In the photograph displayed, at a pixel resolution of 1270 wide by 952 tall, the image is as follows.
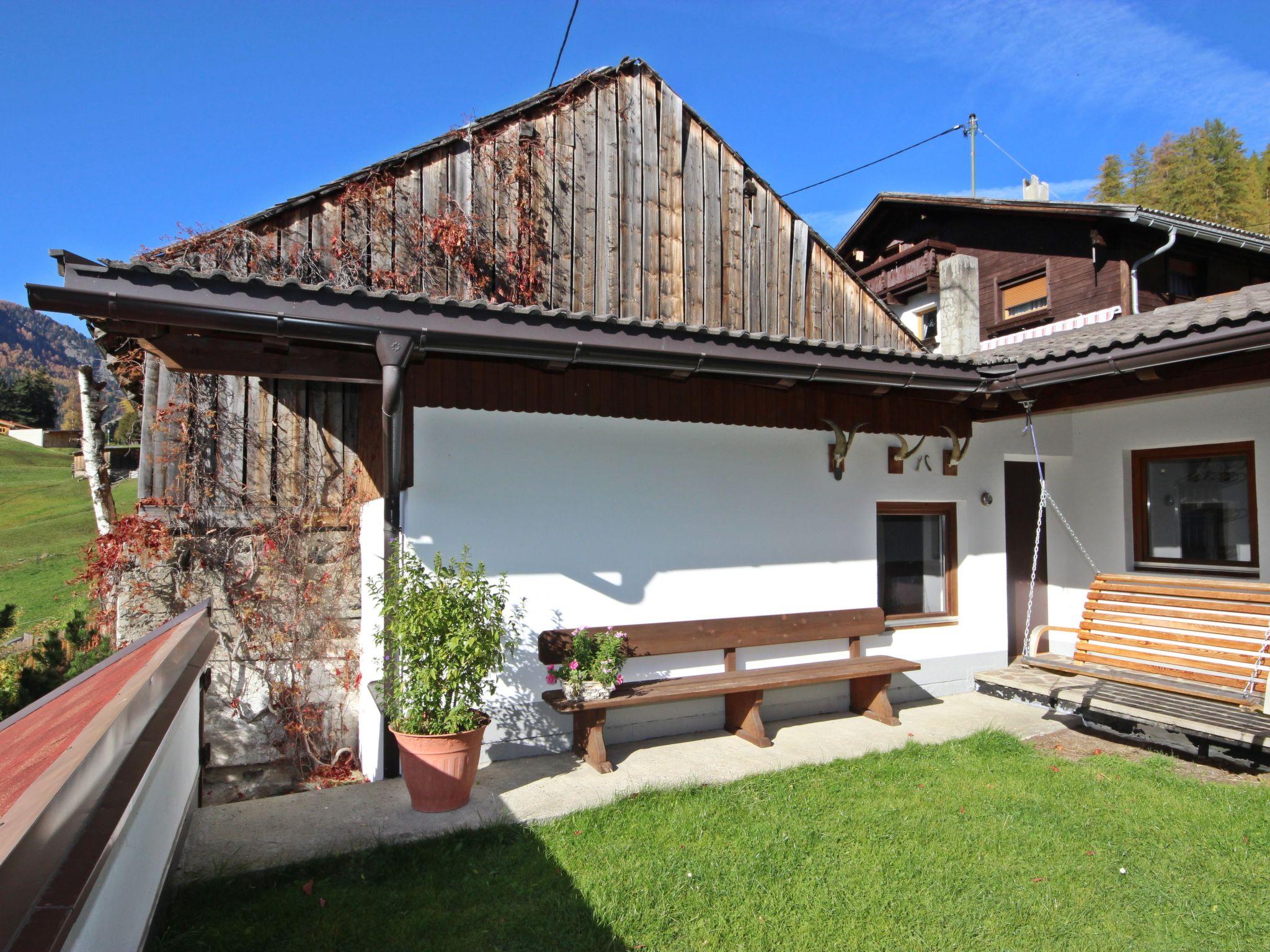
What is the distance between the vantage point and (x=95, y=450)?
21.2 ft

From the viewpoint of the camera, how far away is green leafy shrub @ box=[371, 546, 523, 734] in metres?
3.93

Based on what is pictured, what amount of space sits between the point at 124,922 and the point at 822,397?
5.34 metres

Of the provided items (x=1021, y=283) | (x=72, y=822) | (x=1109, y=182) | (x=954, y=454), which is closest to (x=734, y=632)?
(x=954, y=454)

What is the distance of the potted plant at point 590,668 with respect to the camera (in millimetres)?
4625

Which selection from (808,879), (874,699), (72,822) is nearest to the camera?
(72,822)

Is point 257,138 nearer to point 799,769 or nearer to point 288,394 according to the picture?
point 288,394

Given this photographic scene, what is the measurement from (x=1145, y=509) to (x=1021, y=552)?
1149mm

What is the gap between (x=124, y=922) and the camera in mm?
2020

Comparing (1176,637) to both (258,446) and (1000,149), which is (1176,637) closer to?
(258,446)

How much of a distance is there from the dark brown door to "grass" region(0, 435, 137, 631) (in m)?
7.81

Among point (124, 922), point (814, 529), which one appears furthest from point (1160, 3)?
point (124, 922)

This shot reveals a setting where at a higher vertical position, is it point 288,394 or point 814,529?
point 288,394

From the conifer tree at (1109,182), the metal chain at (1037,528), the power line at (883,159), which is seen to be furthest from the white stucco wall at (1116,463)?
the conifer tree at (1109,182)

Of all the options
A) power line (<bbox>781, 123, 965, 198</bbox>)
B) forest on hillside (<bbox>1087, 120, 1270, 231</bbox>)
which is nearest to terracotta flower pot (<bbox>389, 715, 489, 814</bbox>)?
power line (<bbox>781, 123, 965, 198</bbox>)
